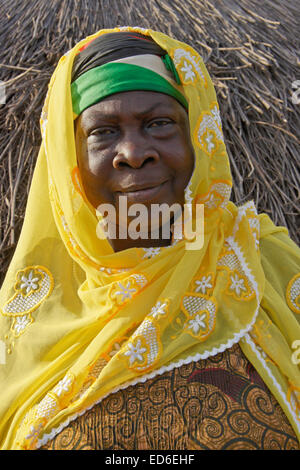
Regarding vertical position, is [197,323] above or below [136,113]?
below

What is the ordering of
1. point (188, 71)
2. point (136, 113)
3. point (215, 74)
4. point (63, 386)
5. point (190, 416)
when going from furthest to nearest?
1. point (215, 74)
2. point (188, 71)
3. point (136, 113)
4. point (63, 386)
5. point (190, 416)

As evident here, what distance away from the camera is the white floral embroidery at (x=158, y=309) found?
4.77 ft

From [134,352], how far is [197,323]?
0.19 m

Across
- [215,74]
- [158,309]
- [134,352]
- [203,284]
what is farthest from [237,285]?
[215,74]

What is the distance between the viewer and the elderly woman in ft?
4.44

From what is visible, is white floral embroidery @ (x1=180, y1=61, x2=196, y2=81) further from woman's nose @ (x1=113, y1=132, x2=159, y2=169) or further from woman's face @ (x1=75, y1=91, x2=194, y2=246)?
woman's nose @ (x1=113, y1=132, x2=159, y2=169)

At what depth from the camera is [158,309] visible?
1469 millimetres

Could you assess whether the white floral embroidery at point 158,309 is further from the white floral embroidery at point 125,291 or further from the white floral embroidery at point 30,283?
the white floral embroidery at point 30,283

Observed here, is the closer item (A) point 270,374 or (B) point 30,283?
(A) point 270,374

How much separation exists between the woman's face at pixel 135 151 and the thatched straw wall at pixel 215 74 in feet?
3.00

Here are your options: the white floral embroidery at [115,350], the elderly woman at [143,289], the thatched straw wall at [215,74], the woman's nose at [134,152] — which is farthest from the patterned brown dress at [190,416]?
the thatched straw wall at [215,74]

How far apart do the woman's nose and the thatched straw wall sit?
1.01 meters

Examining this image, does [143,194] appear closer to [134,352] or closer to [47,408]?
[134,352]
